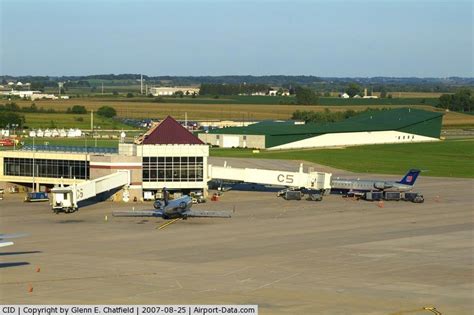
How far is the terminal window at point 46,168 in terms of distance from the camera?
13162 centimetres

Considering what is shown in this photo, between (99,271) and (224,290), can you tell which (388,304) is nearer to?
(224,290)

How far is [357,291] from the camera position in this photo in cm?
6931

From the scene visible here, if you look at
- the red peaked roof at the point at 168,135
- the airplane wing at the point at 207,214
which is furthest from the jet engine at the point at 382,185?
the airplane wing at the point at 207,214

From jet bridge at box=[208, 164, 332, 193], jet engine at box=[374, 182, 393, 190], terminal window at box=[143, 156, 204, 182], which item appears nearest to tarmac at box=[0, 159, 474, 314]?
jet engine at box=[374, 182, 393, 190]

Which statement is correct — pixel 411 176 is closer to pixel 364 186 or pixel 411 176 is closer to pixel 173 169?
pixel 364 186

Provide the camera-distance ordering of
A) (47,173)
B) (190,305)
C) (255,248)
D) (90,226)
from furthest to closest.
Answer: (47,173)
(90,226)
(255,248)
(190,305)

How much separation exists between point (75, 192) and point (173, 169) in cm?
1782

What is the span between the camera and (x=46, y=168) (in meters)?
135

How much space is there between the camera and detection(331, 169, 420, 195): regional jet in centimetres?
12971

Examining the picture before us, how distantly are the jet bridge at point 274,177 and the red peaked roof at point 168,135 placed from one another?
5.18 metres

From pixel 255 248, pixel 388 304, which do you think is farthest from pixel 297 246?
pixel 388 304

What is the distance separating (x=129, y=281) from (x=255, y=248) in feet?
63.2

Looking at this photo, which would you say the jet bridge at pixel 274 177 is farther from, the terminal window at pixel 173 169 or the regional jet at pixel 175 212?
the regional jet at pixel 175 212

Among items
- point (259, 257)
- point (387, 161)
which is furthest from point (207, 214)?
point (387, 161)
